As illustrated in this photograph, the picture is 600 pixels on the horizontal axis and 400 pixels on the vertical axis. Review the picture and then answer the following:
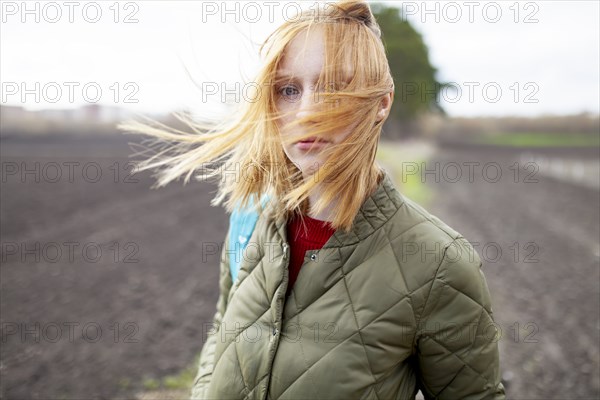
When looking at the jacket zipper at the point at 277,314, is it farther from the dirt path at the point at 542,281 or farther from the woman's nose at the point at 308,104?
the dirt path at the point at 542,281

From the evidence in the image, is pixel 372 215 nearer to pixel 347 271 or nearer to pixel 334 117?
pixel 347 271

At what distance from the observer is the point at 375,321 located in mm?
1418

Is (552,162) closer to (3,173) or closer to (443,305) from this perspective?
(3,173)

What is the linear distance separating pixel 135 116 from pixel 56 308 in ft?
11.7

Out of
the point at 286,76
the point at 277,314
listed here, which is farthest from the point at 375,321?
the point at 286,76

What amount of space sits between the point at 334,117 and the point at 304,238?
47cm

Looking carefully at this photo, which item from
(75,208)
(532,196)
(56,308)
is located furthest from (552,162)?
(56,308)

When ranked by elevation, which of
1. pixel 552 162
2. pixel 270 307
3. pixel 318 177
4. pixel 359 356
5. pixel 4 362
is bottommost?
pixel 4 362

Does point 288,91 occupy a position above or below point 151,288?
above

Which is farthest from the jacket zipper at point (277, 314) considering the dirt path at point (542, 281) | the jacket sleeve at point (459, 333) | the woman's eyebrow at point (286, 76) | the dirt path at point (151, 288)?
the dirt path at point (542, 281)

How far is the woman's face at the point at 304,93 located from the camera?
1.42 metres

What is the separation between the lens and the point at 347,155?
141 cm

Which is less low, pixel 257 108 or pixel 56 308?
pixel 257 108

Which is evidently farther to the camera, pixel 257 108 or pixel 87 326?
pixel 87 326
